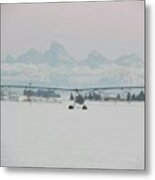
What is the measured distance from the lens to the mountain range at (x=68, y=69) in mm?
1627

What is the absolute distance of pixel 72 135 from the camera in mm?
1649

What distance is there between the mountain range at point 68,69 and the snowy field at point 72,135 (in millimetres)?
75

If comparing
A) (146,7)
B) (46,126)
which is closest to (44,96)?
(46,126)

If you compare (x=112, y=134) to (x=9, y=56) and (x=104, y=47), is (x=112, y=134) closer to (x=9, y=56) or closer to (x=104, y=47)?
(x=104, y=47)

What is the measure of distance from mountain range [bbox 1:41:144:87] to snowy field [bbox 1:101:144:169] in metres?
0.07

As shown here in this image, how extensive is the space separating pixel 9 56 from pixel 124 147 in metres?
0.48

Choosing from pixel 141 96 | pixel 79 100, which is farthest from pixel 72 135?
pixel 141 96

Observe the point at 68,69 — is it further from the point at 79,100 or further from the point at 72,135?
the point at 72,135

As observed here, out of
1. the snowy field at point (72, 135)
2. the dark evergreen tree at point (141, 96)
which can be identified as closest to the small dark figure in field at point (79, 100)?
the snowy field at point (72, 135)

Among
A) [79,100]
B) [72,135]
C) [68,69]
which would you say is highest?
[68,69]

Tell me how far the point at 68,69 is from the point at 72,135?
0.21 metres

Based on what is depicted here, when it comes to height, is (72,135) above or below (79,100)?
below

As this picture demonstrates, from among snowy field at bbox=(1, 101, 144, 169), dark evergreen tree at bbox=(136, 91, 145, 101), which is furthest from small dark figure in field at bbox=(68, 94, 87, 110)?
dark evergreen tree at bbox=(136, 91, 145, 101)

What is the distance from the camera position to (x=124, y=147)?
1.63 m
